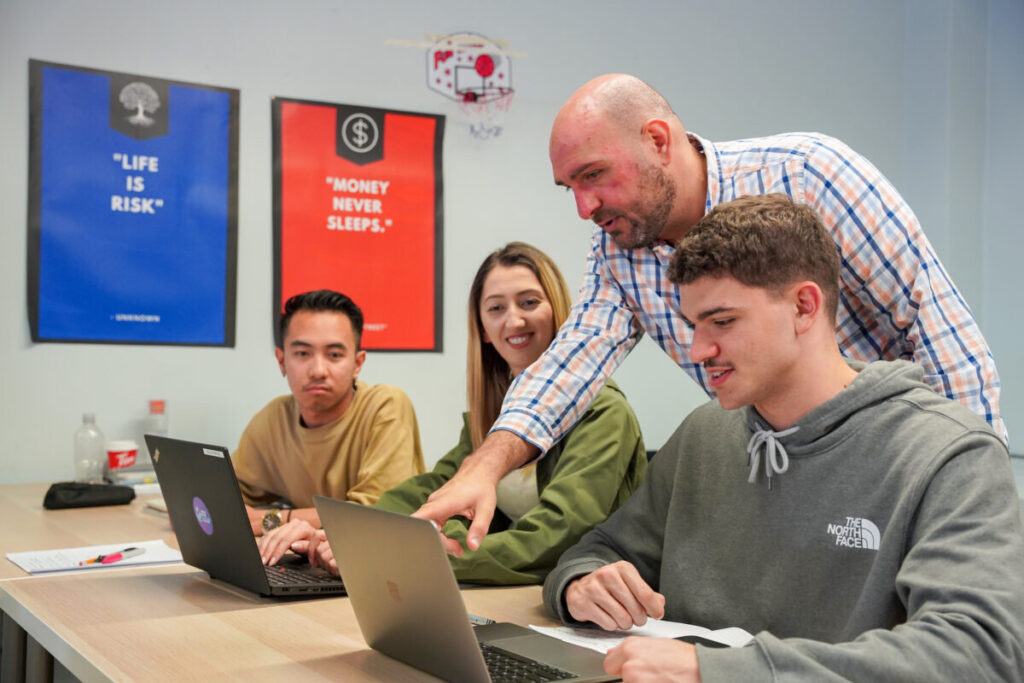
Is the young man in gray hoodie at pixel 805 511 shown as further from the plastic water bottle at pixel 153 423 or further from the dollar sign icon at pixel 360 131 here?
the dollar sign icon at pixel 360 131

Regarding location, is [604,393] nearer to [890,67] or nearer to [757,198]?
[757,198]

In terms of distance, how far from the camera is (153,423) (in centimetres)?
303

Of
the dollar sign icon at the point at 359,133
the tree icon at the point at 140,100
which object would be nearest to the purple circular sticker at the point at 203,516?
the tree icon at the point at 140,100

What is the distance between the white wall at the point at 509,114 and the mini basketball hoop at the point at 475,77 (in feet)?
0.14

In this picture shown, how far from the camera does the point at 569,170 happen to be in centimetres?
156

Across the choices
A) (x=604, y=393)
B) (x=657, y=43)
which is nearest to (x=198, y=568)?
(x=604, y=393)

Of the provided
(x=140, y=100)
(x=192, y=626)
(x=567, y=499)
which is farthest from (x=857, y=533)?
(x=140, y=100)

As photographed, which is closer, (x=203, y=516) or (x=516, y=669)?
(x=516, y=669)

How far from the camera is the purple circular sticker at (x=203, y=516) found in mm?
1596

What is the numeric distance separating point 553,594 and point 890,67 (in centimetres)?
362

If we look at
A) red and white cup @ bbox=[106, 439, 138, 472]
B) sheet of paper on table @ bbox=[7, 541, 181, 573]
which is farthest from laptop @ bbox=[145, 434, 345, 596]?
red and white cup @ bbox=[106, 439, 138, 472]

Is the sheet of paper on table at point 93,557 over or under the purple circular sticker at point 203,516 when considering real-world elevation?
under

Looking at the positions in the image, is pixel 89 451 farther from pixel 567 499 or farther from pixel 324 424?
pixel 567 499

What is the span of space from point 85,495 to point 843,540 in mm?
2040
